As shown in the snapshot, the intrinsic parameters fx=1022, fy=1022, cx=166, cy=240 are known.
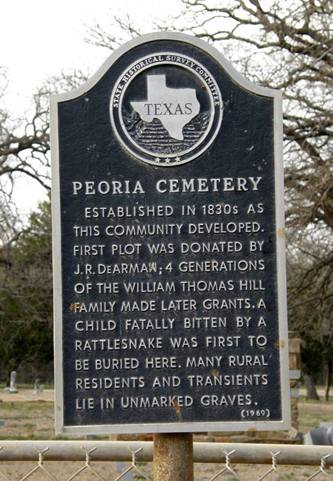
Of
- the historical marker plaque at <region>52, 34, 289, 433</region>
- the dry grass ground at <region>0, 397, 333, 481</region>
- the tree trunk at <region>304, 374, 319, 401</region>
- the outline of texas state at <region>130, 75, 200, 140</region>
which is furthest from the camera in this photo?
the tree trunk at <region>304, 374, 319, 401</region>

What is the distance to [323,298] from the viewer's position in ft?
63.1

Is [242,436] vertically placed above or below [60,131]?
below

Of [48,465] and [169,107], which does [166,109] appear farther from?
[48,465]

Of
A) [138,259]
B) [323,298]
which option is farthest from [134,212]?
[323,298]

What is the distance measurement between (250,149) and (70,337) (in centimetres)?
128

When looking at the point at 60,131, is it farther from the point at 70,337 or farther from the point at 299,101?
the point at 299,101

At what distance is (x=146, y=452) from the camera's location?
535 centimetres

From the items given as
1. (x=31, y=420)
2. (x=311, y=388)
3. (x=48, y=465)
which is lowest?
(x=48, y=465)

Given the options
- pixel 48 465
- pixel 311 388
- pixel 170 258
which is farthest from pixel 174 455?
pixel 311 388

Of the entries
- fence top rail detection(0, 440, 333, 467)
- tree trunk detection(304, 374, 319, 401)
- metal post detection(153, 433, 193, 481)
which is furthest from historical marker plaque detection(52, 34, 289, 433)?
tree trunk detection(304, 374, 319, 401)

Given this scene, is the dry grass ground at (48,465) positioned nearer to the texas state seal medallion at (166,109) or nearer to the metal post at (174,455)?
the metal post at (174,455)

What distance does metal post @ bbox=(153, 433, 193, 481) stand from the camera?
5.01 m

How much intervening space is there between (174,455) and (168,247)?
102 centimetres

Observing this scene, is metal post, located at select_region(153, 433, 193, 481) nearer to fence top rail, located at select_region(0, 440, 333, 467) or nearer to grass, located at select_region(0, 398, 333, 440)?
fence top rail, located at select_region(0, 440, 333, 467)
